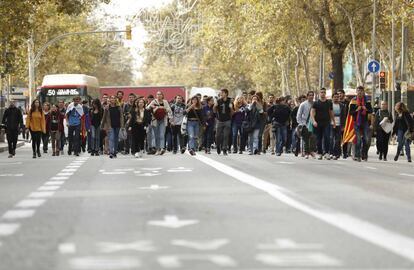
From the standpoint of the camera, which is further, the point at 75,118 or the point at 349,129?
the point at 75,118

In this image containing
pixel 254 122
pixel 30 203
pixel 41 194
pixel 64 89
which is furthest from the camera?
pixel 64 89

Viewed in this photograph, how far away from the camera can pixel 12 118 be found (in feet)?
112

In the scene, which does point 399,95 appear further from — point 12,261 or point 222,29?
point 12,261

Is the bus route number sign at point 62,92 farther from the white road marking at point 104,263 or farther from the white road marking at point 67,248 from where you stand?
the white road marking at point 104,263

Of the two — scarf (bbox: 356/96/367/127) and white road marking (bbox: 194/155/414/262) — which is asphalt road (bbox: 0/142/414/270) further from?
scarf (bbox: 356/96/367/127)

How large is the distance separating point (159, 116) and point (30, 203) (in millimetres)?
17531

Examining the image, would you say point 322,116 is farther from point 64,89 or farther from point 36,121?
point 64,89

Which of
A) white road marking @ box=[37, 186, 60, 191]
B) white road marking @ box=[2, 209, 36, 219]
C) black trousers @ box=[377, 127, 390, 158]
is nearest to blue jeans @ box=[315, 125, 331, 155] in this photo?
black trousers @ box=[377, 127, 390, 158]

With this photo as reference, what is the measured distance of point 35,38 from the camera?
7625 cm

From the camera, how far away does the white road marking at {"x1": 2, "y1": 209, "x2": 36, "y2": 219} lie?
41.5 ft

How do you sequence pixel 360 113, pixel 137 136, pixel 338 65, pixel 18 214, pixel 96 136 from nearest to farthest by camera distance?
pixel 18 214 → pixel 360 113 → pixel 137 136 → pixel 96 136 → pixel 338 65

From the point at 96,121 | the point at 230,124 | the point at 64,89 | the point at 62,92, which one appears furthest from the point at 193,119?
the point at 64,89

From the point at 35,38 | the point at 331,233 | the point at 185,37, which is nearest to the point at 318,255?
the point at 331,233

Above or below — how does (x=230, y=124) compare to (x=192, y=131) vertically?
above
